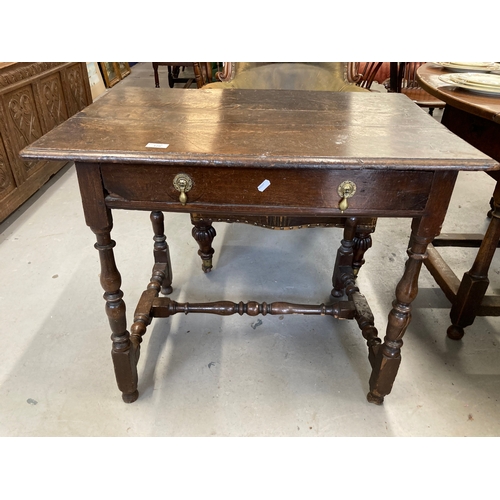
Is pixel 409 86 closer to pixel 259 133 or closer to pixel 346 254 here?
pixel 346 254

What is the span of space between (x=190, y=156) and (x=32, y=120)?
7.30ft

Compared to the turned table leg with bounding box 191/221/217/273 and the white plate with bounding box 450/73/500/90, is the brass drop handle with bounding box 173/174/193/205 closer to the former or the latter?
the turned table leg with bounding box 191/221/217/273

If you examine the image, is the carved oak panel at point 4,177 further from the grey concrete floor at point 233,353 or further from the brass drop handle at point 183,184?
the brass drop handle at point 183,184

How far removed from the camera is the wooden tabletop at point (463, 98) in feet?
4.06

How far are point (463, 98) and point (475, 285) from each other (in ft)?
2.31

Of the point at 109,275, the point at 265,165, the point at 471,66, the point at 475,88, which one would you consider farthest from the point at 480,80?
the point at 109,275

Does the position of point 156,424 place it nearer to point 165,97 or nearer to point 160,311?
point 160,311

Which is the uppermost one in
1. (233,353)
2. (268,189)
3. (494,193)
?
(268,189)

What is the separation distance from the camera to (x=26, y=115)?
8.62 ft

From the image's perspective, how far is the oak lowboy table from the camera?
0.98 m

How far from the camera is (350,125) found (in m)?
1.20

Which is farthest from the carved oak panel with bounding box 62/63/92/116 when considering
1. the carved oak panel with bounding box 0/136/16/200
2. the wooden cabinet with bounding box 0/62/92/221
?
the carved oak panel with bounding box 0/136/16/200

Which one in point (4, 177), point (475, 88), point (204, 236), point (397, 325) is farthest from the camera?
point (4, 177)

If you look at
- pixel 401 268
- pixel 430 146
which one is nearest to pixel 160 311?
pixel 430 146
